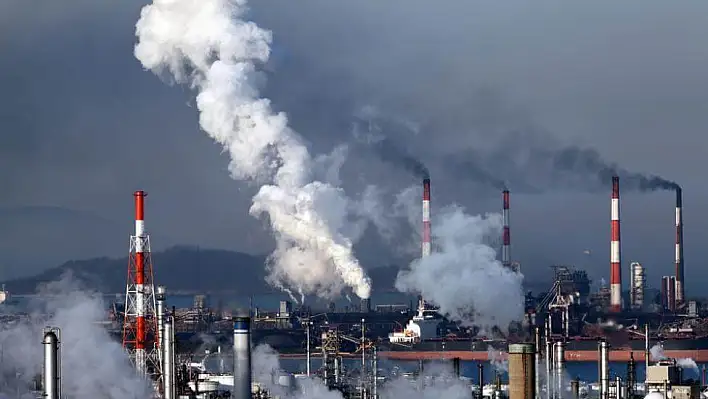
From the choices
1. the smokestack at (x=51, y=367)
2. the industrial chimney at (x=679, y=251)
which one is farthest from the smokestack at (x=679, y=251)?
the smokestack at (x=51, y=367)

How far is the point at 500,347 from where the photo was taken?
97.4m

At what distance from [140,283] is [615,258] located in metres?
52.4

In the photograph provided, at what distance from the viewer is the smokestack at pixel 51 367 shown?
3344 cm

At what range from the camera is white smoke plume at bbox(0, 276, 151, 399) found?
42469 mm

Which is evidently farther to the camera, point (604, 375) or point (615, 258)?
point (615, 258)

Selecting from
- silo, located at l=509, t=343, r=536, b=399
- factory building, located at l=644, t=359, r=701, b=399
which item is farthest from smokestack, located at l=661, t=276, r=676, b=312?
silo, located at l=509, t=343, r=536, b=399

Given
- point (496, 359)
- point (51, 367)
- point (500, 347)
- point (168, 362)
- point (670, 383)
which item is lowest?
point (496, 359)

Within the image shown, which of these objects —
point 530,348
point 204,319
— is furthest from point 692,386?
point 204,319

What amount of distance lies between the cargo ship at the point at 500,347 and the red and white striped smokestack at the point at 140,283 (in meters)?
45.4

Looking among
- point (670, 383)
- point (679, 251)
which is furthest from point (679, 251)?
point (670, 383)

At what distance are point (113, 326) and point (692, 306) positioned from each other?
56.5 metres

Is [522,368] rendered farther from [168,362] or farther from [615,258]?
[615,258]

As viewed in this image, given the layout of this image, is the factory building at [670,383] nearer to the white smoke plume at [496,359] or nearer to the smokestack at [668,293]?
the white smoke plume at [496,359]

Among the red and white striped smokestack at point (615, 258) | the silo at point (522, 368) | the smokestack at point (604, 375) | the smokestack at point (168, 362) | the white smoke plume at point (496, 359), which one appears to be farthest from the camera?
the red and white striped smokestack at point (615, 258)
